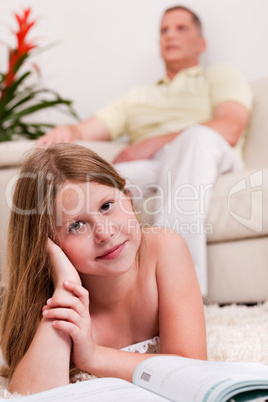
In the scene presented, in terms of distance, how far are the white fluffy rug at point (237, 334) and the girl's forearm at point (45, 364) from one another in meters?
0.03

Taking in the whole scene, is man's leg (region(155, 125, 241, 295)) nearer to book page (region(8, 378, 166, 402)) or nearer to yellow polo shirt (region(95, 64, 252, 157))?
yellow polo shirt (region(95, 64, 252, 157))

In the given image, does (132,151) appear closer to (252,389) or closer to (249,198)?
(249,198)

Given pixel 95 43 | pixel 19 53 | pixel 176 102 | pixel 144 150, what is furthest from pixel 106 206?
pixel 95 43

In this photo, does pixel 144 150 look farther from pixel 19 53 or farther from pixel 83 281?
pixel 83 281

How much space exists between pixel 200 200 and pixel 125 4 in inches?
69.8

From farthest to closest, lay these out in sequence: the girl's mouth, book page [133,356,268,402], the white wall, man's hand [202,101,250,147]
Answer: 1. the white wall
2. man's hand [202,101,250,147]
3. the girl's mouth
4. book page [133,356,268,402]

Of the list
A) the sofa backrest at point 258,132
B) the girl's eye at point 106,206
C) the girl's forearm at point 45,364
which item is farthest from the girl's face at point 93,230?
the sofa backrest at point 258,132

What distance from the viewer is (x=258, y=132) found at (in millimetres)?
2295

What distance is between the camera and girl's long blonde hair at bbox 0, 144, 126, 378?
97cm

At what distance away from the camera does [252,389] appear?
0.59 metres

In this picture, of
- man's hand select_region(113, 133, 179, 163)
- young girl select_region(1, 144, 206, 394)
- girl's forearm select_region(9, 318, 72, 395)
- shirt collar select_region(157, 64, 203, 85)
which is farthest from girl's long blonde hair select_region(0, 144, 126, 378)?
shirt collar select_region(157, 64, 203, 85)

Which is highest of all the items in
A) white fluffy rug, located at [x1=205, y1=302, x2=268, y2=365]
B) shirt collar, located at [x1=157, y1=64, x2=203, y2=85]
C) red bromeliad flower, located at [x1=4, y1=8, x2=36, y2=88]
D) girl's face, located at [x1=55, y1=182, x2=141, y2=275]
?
red bromeliad flower, located at [x1=4, y1=8, x2=36, y2=88]

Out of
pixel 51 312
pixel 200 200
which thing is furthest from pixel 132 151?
pixel 51 312

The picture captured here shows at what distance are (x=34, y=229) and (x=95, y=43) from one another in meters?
2.27
